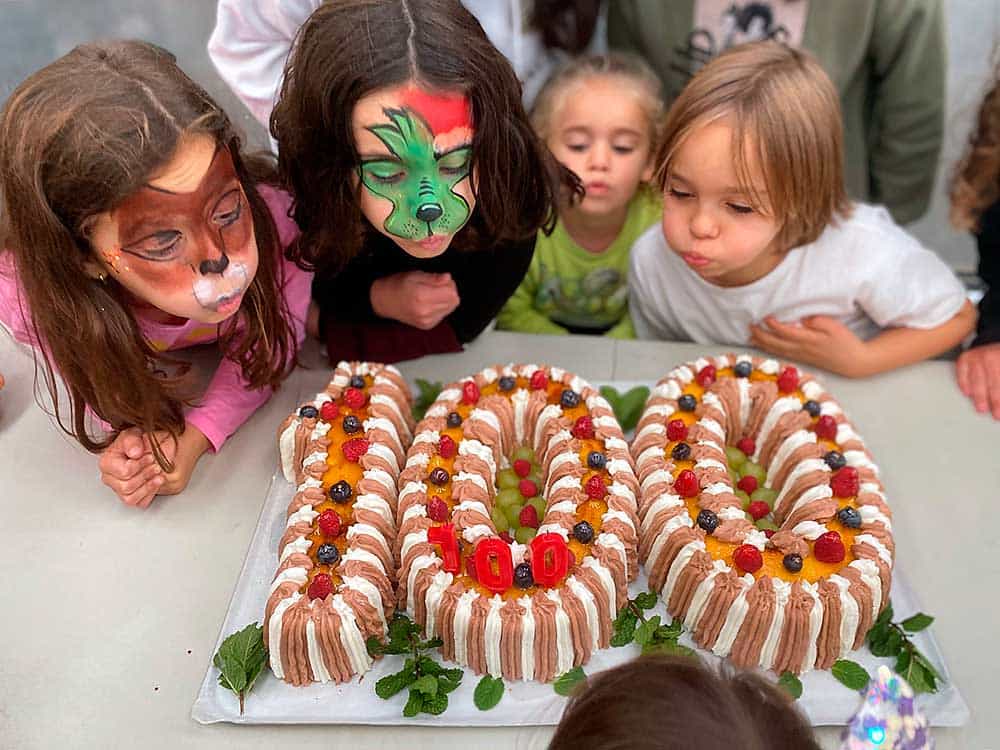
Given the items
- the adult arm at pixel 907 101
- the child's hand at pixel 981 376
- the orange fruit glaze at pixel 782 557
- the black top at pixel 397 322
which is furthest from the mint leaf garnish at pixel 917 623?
the adult arm at pixel 907 101

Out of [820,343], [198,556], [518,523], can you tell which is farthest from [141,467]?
[820,343]

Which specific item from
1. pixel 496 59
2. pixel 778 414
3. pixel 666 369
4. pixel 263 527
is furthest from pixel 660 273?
pixel 263 527

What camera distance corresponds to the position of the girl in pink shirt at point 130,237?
34.3 inches

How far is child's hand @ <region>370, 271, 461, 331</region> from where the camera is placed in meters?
1.36

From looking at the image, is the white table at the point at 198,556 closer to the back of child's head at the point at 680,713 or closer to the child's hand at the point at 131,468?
the child's hand at the point at 131,468

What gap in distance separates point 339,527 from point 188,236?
15.0 inches

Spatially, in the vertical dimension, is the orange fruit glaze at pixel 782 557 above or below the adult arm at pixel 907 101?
below

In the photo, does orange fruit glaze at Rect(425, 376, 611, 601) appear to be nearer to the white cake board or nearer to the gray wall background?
the white cake board

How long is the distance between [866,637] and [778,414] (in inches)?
12.6

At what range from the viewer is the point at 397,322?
4.70 feet

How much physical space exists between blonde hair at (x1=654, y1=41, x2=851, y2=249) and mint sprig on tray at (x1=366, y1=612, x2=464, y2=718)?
717mm

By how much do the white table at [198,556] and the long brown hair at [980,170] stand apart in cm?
36

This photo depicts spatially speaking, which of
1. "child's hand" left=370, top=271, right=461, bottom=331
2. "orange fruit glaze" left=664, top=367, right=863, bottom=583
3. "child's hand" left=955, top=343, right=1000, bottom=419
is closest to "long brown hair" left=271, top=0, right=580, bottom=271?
"child's hand" left=370, top=271, right=461, bottom=331

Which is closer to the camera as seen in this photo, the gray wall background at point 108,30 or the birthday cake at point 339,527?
the birthday cake at point 339,527
